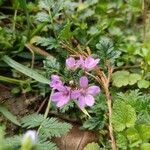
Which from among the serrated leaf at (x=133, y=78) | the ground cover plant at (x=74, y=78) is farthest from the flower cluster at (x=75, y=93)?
the serrated leaf at (x=133, y=78)

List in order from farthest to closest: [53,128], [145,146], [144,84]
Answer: [144,84]
[53,128]
[145,146]

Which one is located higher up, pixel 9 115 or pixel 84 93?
pixel 84 93

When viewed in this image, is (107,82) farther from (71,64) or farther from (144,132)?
(144,132)

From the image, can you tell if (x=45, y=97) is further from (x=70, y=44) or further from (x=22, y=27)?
(x=22, y=27)

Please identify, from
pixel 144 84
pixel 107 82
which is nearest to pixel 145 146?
pixel 107 82

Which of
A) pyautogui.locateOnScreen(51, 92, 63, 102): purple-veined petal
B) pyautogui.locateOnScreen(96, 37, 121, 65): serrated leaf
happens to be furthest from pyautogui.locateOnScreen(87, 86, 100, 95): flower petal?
pyautogui.locateOnScreen(96, 37, 121, 65): serrated leaf

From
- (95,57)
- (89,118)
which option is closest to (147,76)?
(95,57)
